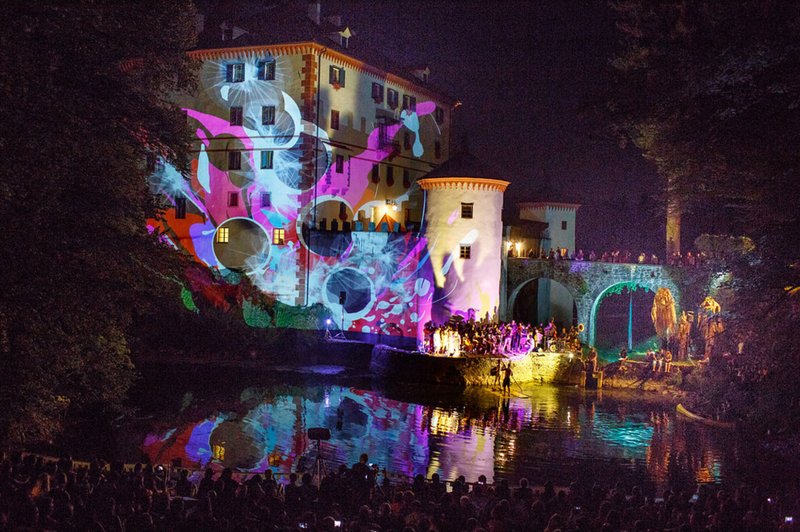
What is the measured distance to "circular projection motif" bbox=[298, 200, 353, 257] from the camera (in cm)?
4334

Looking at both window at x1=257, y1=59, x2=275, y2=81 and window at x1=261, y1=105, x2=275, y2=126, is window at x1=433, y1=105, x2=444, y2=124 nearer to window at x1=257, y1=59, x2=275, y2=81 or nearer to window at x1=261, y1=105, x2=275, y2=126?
window at x1=257, y1=59, x2=275, y2=81

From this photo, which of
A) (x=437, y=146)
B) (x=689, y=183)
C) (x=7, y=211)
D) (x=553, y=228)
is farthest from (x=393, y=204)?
(x=7, y=211)

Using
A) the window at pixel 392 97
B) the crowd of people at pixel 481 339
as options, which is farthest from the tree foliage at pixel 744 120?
the window at pixel 392 97

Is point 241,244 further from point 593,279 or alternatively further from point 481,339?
point 593,279

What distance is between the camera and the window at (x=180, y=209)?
47188 mm

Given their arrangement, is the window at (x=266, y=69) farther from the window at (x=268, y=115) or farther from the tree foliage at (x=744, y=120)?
the tree foliage at (x=744, y=120)

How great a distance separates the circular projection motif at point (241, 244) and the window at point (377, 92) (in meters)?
10.6

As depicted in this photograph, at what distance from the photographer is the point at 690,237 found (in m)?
57.7

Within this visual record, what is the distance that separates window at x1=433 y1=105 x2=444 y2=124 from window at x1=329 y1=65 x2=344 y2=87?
10.9m

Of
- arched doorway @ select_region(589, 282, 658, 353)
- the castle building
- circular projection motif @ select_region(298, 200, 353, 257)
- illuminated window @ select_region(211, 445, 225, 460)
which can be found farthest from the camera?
arched doorway @ select_region(589, 282, 658, 353)

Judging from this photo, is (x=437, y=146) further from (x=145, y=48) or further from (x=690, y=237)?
(x=145, y=48)

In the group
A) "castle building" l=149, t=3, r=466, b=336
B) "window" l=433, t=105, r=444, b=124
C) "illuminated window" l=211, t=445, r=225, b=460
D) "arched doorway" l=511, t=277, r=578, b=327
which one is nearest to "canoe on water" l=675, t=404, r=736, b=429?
"castle building" l=149, t=3, r=466, b=336

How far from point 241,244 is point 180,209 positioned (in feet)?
14.7

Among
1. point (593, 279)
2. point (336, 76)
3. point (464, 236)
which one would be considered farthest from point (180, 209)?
point (593, 279)
